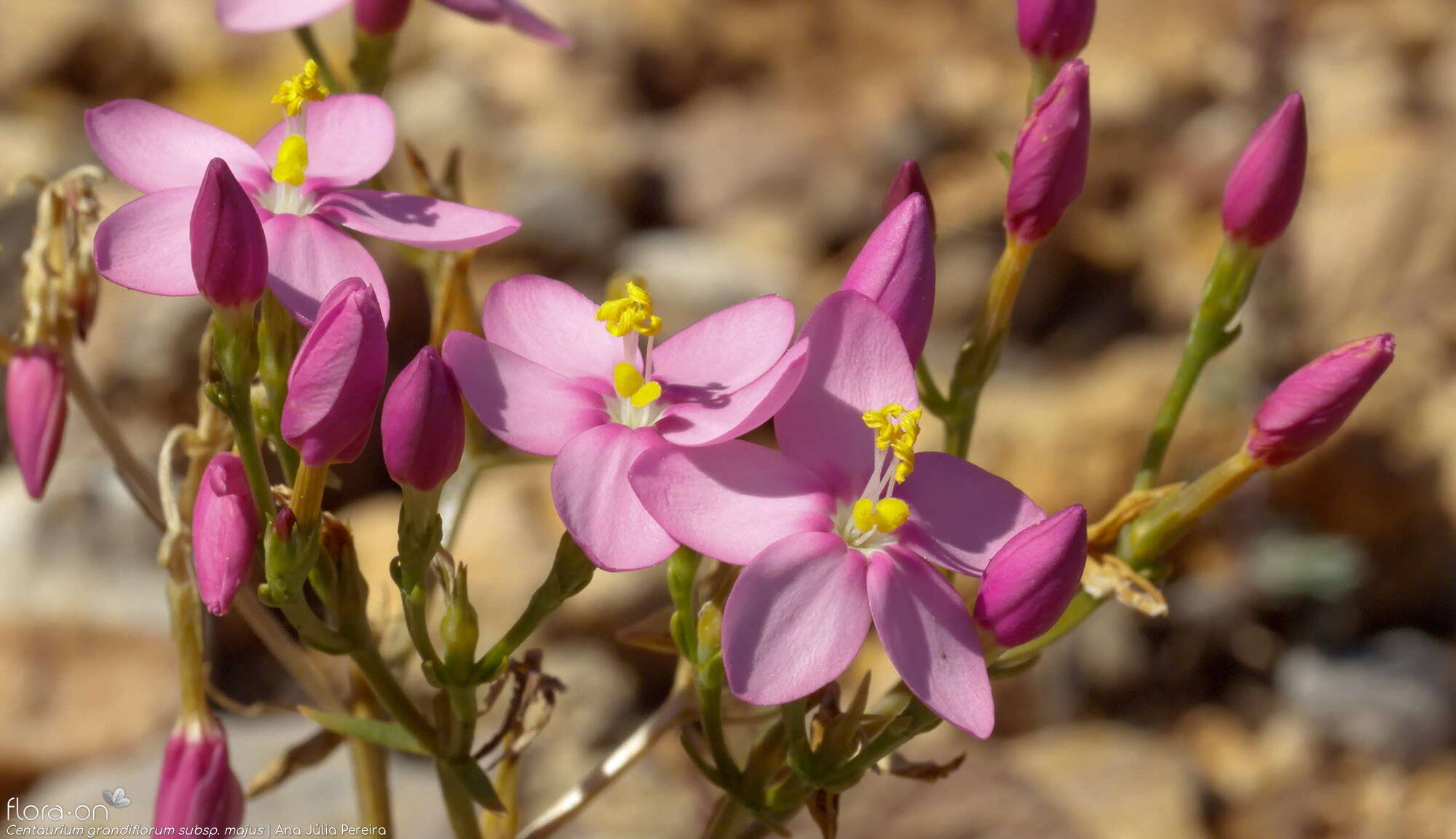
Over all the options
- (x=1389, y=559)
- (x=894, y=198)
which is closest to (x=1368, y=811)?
(x=1389, y=559)

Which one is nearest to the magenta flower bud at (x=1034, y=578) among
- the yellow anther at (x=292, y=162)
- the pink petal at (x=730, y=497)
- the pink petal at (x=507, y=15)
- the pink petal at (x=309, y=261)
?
the pink petal at (x=730, y=497)

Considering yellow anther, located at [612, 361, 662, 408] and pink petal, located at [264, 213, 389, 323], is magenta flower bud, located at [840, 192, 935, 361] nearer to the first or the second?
yellow anther, located at [612, 361, 662, 408]

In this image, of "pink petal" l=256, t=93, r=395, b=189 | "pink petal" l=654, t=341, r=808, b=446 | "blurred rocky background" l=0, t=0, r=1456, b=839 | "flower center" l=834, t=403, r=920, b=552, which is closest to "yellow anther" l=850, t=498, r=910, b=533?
"flower center" l=834, t=403, r=920, b=552

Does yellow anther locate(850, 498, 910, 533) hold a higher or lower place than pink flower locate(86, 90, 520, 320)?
lower

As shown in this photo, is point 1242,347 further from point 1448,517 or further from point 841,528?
point 841,528

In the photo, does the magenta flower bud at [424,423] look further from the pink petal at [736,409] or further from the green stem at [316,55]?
the green stem at [316,55]

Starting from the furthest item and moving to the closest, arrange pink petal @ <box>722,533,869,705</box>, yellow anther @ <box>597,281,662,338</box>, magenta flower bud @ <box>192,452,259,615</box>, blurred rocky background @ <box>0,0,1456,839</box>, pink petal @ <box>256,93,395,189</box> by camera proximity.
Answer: blurred rocky background @ <box>0,0,1456,839</box> → pink petal @ <box>256,93,395,189</box> → yellow anther @ <box>597,281,662,338</box> → magenta flower bud @ <box>192,452,259,615</box> → pink petal @ <box>722,533,869,705</box>
